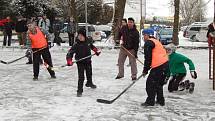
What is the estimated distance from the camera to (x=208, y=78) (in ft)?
43.7

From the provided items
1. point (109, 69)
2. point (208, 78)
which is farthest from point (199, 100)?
point (109, 69)

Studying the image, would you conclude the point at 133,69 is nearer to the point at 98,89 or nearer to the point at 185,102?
the point at 98,89

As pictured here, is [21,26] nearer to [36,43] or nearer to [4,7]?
[36,43]

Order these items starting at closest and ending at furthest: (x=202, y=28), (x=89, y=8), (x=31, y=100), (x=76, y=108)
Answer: (x=76, y=108), (x=31, y=100), (x=202, y=28), (x=89, y=8)

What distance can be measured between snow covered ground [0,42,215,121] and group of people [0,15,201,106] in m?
0.28

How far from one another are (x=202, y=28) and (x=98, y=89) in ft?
94.3

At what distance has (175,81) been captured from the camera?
1074cm

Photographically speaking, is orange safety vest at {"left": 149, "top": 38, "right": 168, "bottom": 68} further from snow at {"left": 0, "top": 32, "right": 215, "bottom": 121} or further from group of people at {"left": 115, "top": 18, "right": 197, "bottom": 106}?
snow at {"left": 0, "top": 32, "right": 215, "bottom": 121}

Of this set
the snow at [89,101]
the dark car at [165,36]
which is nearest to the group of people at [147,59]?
the snow at [89,101]

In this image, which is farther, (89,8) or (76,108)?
(89,8)

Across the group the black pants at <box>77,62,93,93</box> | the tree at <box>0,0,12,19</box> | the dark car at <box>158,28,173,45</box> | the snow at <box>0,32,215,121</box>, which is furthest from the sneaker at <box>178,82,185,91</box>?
the tree at <box>0,0,12,19</box>

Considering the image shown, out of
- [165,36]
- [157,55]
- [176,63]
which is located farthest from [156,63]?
[165,36]

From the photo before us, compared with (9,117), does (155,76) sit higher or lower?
higher

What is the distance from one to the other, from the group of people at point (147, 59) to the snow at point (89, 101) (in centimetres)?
27
